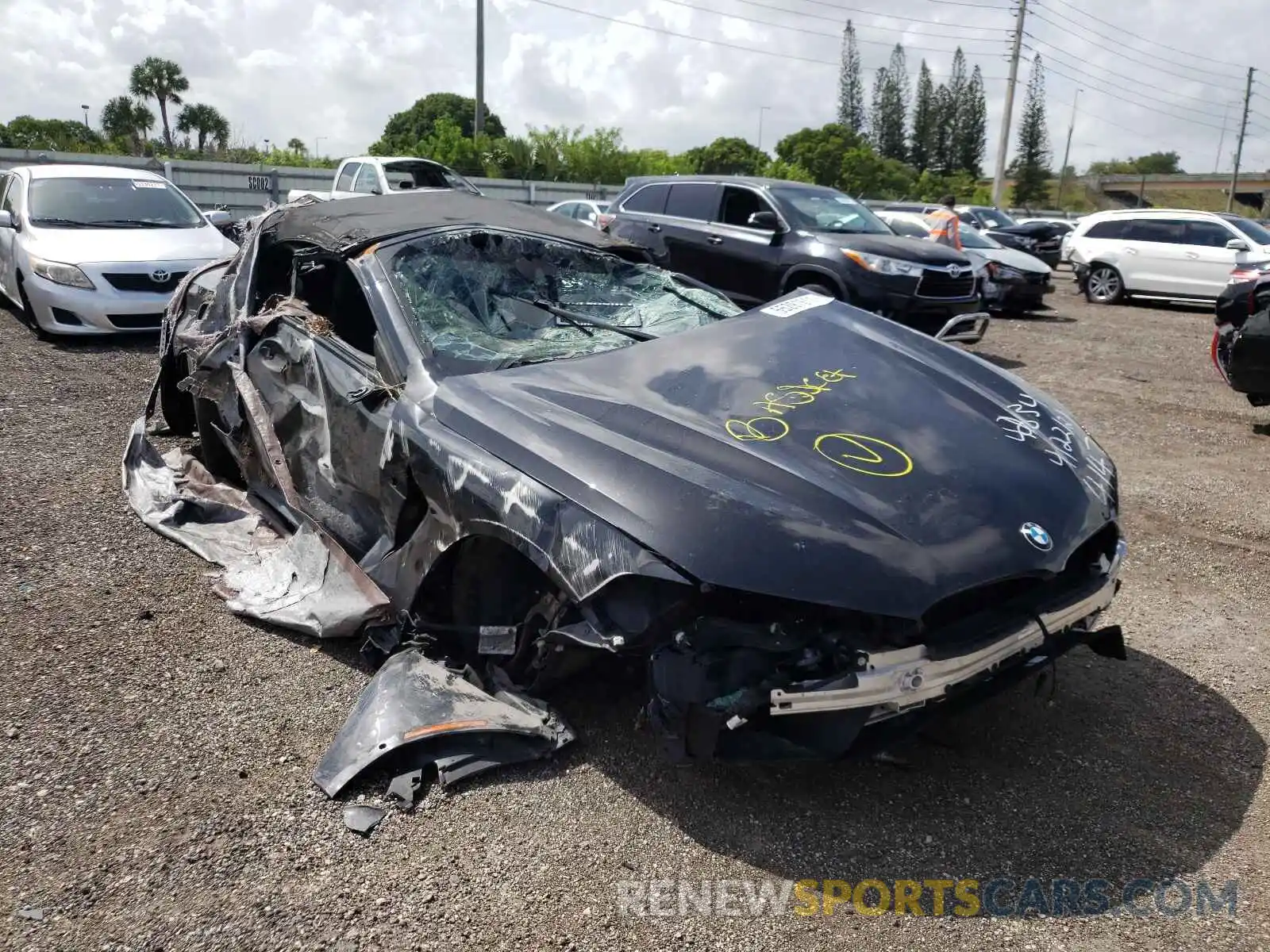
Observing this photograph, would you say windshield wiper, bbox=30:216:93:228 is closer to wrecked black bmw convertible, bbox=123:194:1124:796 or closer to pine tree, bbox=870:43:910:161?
wrecked black bmw convertible, bbox=123:194:1124:796

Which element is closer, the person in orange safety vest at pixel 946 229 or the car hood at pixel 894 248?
the car hood at pixel 894 248

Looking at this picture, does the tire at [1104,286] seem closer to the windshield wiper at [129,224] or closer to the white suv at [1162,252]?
the white suv at [1162,252]

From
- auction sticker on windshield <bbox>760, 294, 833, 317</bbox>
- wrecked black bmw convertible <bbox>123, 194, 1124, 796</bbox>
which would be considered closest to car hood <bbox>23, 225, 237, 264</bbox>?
wrecked black bmw convertible <bbox>123, 194, 1124, 796</bbox>

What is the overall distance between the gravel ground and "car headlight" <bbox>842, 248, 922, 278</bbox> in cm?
504

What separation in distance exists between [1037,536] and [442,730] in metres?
1.77

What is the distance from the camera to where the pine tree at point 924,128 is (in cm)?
8225

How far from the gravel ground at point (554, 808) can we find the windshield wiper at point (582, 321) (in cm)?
137

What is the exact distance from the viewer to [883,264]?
8656 mm

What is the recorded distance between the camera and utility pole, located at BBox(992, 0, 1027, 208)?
35.3m

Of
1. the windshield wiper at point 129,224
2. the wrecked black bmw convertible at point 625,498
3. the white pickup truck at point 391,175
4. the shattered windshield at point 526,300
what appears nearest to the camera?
the wrecked black bmw convertible at point 625,498

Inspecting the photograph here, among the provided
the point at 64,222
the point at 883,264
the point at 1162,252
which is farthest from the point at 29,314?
the point at 1162,252

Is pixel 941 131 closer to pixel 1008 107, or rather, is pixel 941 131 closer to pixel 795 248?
pixel 1008 107

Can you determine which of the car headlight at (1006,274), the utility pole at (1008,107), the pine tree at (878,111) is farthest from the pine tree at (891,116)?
the car headlight at (1006,274)

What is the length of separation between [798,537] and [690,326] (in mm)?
1661
